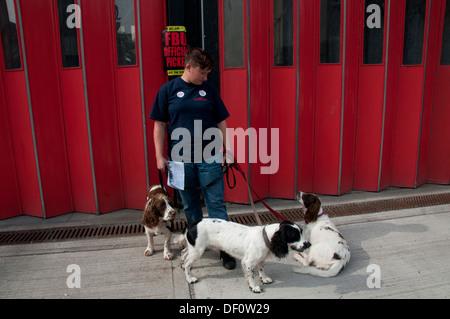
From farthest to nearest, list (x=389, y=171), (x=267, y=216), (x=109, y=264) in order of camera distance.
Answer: (x=389, y=171) → (x=267, y=216) → (x=109, y=264)

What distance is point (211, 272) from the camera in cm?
364

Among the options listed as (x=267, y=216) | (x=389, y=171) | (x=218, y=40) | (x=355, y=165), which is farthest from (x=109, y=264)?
(x=389, y=171)

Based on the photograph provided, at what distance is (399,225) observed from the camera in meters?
4.56

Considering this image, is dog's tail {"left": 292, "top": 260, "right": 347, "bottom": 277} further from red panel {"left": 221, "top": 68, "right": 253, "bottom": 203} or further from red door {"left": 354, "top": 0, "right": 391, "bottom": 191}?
red door {"left": 354, "top": 0, "right": 391, "bottom": 191}

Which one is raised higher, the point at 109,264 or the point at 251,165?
the point at 251,165

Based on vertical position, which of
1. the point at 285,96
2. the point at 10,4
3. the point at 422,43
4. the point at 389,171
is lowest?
the point at 389,171

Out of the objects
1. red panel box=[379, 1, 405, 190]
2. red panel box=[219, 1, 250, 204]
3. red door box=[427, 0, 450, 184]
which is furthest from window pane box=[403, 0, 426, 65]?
red panel box=[219, 1, 250, 204]

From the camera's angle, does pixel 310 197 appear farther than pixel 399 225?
No

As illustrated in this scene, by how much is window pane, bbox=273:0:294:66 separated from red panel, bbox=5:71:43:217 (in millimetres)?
3287

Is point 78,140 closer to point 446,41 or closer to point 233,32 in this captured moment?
point 233,32

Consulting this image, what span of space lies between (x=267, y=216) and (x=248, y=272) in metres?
1.68

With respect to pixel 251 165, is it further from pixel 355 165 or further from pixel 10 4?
pixel 10 4

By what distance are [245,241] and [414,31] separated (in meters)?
4.25
